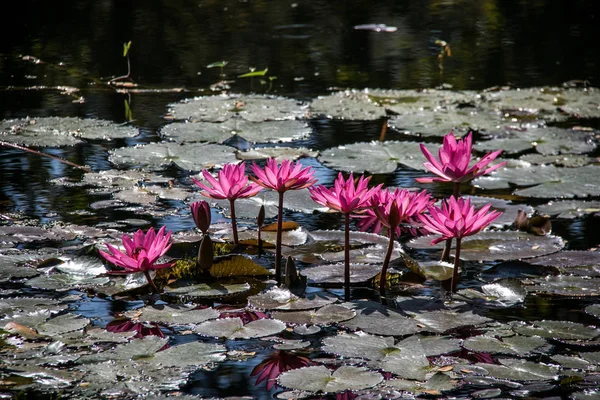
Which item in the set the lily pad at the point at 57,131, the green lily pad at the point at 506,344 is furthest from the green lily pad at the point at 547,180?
the lily pad at the point at 57,131

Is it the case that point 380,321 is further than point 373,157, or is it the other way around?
point 373,157

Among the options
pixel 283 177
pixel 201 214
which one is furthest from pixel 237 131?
pixel 283 177

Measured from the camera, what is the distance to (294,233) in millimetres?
2418

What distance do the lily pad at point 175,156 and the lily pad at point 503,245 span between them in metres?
1.10

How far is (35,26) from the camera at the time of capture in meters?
7.30

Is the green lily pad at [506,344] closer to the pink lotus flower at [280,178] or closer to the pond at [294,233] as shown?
the pond at [294,233]

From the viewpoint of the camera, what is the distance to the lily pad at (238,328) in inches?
69.7

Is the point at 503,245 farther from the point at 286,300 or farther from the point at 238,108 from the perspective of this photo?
the point at 238,108

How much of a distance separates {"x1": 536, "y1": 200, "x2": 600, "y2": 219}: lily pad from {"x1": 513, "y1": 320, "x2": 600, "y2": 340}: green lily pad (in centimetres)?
91

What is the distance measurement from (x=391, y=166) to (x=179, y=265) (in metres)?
1.29

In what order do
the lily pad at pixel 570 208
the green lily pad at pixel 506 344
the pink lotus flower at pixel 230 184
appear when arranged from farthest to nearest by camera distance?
the lily pad at pixel 570 208, the pink lotus flower at pixel 230 184, the green lily pad at pixel 506 344

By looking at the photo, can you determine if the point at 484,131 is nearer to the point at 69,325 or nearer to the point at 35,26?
the point at 69,325

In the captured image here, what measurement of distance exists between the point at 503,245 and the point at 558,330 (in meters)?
0.56

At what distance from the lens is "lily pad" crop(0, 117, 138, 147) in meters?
3.50
